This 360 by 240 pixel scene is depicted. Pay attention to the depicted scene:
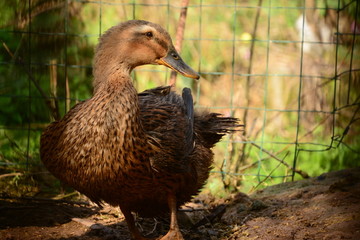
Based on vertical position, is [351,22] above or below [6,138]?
above

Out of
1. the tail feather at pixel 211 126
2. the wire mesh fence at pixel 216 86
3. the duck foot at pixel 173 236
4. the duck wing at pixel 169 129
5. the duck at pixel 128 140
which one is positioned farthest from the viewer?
the wire mesh fence at pixel 216 86

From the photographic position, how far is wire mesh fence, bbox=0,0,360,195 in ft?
17.8

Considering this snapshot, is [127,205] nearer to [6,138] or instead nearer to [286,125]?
[6,138]

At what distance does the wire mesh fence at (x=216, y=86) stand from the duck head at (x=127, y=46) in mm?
1182

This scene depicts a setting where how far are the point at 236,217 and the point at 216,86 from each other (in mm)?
2773

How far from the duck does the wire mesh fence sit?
1035 millimetres

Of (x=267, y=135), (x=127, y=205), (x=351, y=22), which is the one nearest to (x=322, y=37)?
(x=351, y=22)

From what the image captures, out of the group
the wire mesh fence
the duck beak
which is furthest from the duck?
the wire mesh fence

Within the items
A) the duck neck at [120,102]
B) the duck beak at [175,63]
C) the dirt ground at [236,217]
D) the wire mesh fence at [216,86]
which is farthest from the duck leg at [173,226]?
the wire mesh fence at [216,86]

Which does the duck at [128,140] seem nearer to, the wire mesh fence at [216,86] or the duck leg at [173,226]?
the duck leg at [173,226]

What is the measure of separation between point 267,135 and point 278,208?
219 cm

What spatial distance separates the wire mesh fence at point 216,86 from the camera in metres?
5.42

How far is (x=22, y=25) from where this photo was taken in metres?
5.51

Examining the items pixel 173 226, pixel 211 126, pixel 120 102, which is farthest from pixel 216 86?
pixel 120 102
